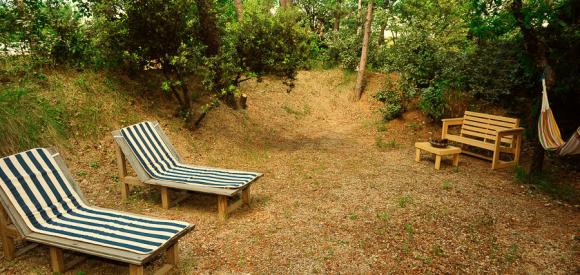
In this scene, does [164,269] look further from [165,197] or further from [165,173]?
[165,173]

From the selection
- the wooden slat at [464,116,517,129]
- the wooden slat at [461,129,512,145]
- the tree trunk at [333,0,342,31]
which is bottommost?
the wooden slat at [461,129,512,145]

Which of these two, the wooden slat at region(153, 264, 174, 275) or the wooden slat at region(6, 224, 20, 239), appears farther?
the wooden slat at region(6, 224, 20, 239)

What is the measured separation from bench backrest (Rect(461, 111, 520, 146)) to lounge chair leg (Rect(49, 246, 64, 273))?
29.4ft

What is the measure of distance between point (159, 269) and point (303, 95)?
12.0 meters

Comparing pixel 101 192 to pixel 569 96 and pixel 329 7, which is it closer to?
pixel 569 96

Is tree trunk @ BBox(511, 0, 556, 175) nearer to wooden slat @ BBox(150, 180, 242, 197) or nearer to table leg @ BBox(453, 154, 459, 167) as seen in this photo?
table leg @ BBox(453, 154, 459, 167)

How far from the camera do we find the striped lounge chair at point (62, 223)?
12.5 feet

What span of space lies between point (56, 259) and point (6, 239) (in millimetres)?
841

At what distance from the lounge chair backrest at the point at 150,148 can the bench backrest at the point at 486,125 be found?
24.2ft

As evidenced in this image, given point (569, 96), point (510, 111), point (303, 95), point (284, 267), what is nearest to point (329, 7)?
point (303, 95)

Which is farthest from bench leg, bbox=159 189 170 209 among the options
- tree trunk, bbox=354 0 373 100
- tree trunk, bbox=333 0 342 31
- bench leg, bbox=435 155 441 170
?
tree trunk, bbox=333 0 342 31

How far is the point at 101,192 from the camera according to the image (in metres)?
6.51

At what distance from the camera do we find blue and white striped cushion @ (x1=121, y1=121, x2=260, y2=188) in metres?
5.91

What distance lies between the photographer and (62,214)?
457cm
